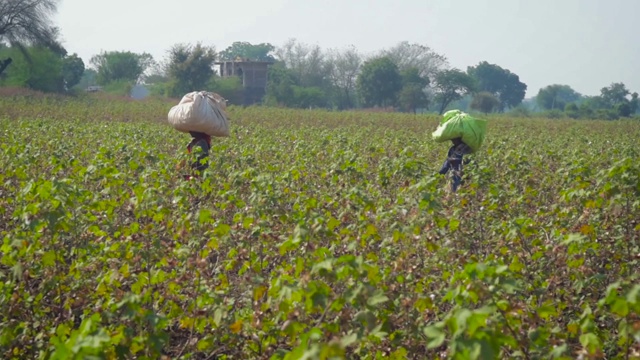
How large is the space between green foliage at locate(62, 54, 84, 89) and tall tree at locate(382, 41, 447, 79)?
107ft

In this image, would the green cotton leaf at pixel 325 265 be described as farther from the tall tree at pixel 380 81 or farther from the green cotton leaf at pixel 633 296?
the tall tree at pixel 380 81

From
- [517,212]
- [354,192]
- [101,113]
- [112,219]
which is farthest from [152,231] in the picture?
[101,113]

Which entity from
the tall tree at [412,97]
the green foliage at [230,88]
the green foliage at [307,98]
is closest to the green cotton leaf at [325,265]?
the green foliage at [230,88]

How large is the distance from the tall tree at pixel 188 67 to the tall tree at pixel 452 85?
26153 mm

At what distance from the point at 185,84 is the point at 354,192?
137ft

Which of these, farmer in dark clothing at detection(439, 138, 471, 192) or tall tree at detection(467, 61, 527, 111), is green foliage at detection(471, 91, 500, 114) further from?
farmer in dark clothing at detection(439, 138, 471, 192)

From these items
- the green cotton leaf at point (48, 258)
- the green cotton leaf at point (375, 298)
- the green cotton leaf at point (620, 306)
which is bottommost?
the green cotton leaf at point (48, 258)

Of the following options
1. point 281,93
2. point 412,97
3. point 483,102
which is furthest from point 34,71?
point 483,102

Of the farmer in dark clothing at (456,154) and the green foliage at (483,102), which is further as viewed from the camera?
the green foliage at (483,102)

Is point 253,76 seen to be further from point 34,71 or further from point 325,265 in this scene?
point 325,265

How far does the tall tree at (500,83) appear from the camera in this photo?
87.2 m

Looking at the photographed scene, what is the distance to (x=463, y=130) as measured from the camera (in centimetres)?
719

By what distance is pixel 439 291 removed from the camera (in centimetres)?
359

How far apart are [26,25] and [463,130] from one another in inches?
1394
